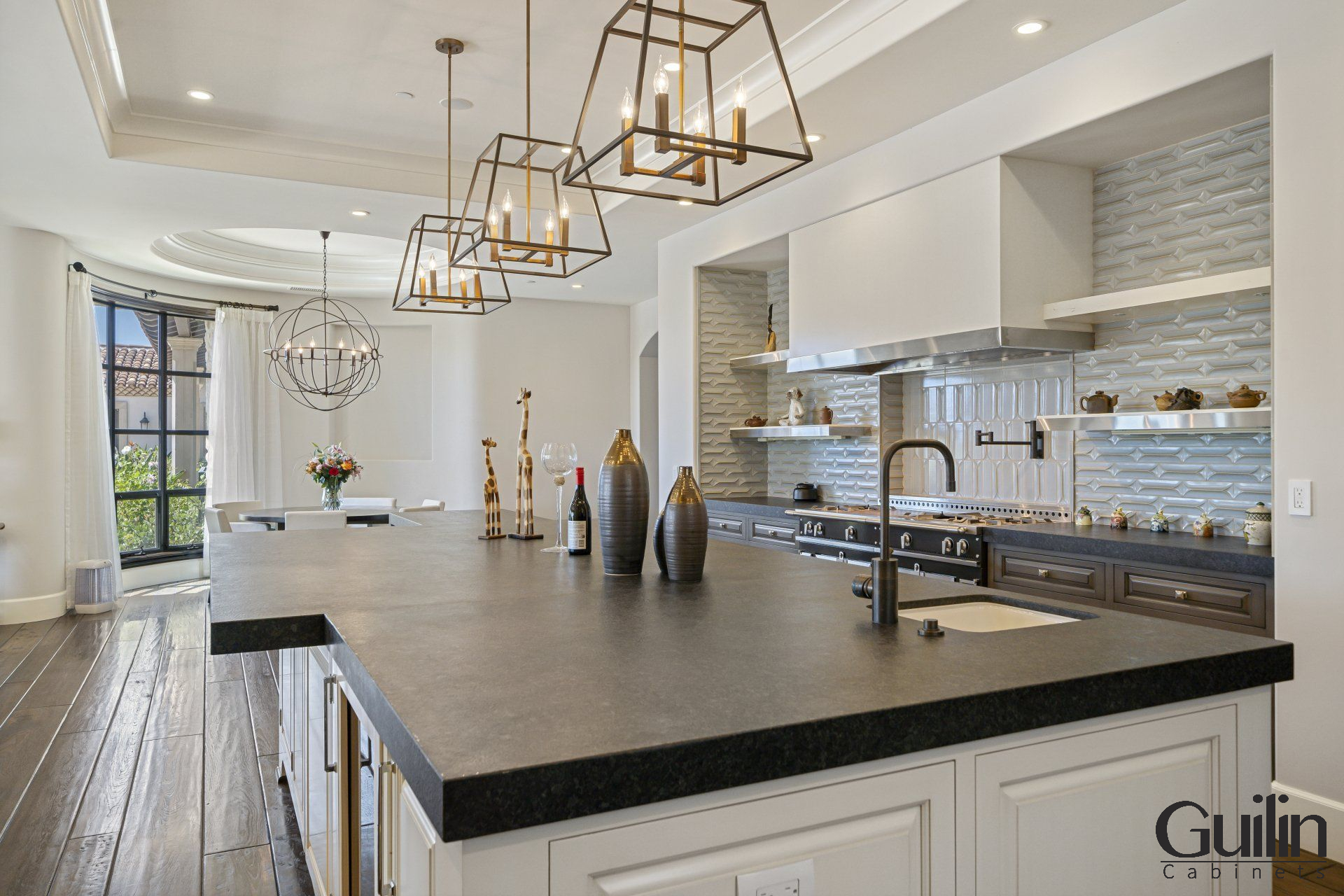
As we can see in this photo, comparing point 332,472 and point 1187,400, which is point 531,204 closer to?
point 1187,400

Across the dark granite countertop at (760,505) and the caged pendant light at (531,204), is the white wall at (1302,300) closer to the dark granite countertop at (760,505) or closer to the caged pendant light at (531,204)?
the caged pendant light at (531,204)

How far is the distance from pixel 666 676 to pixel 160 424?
318 inches

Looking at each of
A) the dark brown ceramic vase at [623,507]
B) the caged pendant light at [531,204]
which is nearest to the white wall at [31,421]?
the caged pendant light at [531,204]

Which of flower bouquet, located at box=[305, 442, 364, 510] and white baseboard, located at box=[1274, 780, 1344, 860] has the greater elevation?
flower bouquet, located at box=[305, 442, 364, 510]

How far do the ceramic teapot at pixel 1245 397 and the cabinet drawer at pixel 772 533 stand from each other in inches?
88.0

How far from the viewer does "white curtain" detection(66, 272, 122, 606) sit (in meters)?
6.43

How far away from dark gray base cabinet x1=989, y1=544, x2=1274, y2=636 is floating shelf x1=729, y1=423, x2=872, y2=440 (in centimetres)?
155

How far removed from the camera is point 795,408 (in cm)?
566

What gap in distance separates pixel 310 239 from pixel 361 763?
274 inches

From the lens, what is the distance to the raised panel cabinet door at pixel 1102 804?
1.22 metres

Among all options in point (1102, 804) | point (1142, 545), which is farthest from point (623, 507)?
point (1142, 545)

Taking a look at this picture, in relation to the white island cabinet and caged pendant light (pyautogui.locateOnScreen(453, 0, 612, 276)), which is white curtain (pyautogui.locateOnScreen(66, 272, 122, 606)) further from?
the white island cabinet

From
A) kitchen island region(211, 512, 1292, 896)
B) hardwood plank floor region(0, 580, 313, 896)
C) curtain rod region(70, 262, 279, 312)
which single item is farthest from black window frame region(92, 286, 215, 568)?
kitchen island region(211, 512, 1292, 896)

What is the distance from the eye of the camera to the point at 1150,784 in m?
1.34
